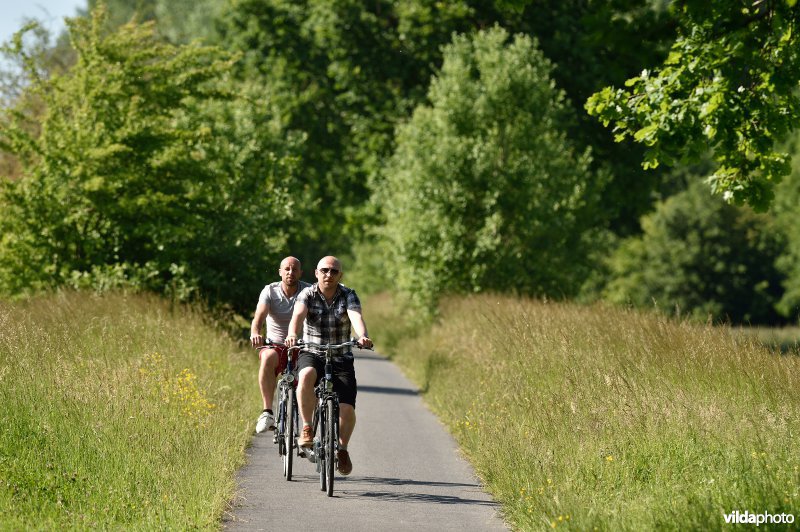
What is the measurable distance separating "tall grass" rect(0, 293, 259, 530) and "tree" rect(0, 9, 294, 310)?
194 inches

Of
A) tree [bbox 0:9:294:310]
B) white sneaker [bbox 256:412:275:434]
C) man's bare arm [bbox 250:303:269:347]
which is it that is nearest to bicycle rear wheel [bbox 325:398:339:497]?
white sneaker [bbox 256:412:275:434]

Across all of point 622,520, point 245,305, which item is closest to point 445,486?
point 622,520

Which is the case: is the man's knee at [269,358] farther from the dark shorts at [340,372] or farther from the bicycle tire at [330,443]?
the bicycle tire at [330,443]

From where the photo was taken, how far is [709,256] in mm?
70125

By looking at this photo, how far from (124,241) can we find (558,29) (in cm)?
1811

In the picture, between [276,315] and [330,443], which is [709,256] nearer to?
[276,315]

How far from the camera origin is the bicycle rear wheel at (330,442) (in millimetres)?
10414

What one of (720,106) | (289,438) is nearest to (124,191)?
(289,438)

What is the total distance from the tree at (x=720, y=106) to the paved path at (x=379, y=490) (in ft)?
13.2

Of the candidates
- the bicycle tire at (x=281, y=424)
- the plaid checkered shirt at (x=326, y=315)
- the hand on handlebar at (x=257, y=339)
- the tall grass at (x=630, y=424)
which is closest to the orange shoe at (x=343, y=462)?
the plaid checkered shirt at (x=326, y=315)

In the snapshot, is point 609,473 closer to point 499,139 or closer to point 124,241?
point 124,241

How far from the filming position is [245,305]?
74.9 ft

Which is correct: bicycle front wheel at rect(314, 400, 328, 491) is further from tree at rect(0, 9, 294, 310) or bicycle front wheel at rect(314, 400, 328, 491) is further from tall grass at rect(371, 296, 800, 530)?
tree at rect(0, 9, 294, 310)

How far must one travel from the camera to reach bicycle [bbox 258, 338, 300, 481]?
37.4 feet
